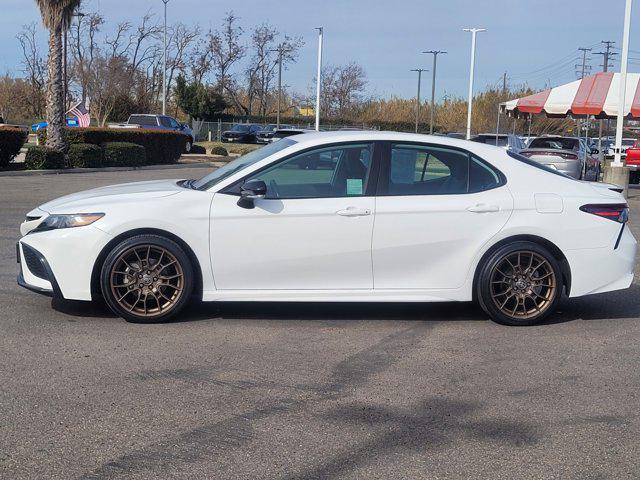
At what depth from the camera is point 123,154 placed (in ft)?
92.9

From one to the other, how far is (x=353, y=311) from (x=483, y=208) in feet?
4.99

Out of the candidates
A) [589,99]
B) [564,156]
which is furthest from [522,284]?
[589,99]

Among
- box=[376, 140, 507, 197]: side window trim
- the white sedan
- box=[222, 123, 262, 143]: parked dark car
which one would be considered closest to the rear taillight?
the white sedan

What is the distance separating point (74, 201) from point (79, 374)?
1932mm

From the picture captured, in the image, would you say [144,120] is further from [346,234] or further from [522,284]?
[522,284]

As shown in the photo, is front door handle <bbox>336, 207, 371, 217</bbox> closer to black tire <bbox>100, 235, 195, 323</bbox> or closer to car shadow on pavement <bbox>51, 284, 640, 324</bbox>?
car shadow on pavement <bbox>51, 284, 640, 324</bbox>

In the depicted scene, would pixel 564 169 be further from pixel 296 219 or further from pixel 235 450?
pixel 235 450

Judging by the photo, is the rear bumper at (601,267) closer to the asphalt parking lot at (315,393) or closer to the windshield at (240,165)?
the asphalt parking lot at (315,393)

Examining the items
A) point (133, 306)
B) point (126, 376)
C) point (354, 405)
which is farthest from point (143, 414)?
point (133, 306)

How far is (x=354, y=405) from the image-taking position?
5.06 m

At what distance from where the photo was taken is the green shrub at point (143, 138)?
28.5m

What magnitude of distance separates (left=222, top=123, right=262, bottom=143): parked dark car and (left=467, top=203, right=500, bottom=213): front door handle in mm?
51822

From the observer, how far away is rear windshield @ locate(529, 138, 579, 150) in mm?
26719

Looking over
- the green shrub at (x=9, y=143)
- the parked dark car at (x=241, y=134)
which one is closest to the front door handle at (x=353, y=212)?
the green shrub at (x=9, y=143)
